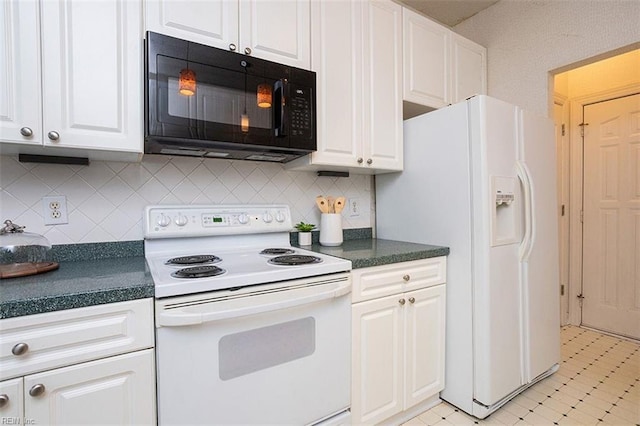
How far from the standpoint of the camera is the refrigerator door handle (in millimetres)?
1752

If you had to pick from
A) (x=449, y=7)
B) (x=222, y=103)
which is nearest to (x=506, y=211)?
(x=222, y=103)

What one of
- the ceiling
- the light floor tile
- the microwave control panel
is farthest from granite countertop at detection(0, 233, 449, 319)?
the ceiling

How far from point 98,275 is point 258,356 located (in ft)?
2.13

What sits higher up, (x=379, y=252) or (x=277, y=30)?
(x=277, y=30)

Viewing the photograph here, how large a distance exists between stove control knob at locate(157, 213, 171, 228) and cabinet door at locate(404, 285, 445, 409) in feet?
4.07

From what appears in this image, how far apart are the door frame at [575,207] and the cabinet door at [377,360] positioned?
229 cm

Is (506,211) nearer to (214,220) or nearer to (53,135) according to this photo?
(214,220)

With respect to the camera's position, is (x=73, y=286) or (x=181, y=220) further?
(x=181, y=220)

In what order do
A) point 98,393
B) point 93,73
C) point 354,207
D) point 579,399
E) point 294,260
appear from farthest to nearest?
point 354,207
point 579,399
point 294,260
point 93,73
point 98,393

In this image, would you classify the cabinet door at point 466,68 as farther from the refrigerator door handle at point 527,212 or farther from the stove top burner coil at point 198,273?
the stove top burner coil at point 198,273

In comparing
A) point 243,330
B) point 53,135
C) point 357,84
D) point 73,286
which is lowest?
point 243,330

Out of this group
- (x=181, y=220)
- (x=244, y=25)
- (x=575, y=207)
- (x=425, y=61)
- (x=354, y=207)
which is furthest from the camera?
(x=575, y=207)

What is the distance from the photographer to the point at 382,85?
1.91m

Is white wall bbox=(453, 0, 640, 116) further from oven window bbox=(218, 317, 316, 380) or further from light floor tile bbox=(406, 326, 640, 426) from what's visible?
oven window bbox=(218, 317, 316, 380)
